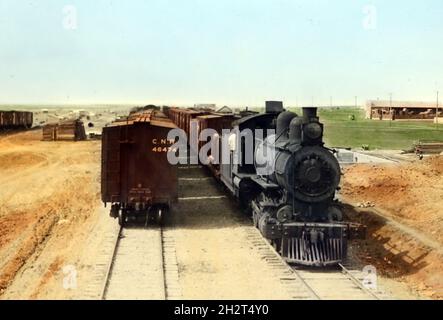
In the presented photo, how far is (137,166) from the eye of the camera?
58.7 feet

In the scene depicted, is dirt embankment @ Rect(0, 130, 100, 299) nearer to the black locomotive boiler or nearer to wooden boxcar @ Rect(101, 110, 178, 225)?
wooden boxcar @ Rect(101, 110, 178, 225)

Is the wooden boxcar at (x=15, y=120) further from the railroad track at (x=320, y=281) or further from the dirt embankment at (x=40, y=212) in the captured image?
the railroad track at (x=320, y=281)

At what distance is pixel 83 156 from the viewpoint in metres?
39.9

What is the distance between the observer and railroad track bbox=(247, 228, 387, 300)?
38.4 feet

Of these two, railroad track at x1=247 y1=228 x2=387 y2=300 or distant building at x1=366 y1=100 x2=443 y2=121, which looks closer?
railroad track at x1=247 y1=228 x2=387 y2=300

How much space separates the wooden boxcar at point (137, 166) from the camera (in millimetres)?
17781

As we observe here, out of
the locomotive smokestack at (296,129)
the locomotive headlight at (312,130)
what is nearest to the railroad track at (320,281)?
the locomotive smokestack at (296,129)

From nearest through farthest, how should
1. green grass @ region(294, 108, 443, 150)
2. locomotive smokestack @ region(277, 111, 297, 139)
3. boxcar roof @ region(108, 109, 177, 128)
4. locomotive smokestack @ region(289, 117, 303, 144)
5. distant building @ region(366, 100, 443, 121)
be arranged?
locomotive smokestack @ region(289, 117, 303, 144) → locomotive smokestack @ region(277, 111, 297, 139) → boxcar roof @ region(108, 109, 177, 128) → green grass @ region(294, 108, 443, 150) → distant building @ region(366, 100, 443, 121)

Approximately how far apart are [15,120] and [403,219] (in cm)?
5637

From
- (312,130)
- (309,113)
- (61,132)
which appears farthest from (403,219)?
(61,132)

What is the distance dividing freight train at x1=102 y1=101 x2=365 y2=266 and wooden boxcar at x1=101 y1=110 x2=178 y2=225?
0.03m

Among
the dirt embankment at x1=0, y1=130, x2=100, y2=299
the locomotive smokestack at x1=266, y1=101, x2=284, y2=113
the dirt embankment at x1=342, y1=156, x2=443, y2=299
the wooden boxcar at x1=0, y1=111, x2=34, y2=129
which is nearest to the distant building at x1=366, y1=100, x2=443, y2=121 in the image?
the wooden boxcar at x1=0, y1=111, x2=34, y2=129
